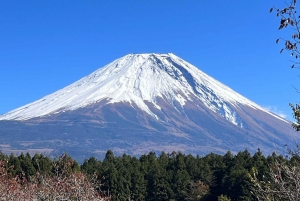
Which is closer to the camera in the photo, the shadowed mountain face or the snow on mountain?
the shadowed mountain face

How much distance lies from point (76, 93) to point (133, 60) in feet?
101

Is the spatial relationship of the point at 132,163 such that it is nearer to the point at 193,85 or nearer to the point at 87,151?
the point at 87,151

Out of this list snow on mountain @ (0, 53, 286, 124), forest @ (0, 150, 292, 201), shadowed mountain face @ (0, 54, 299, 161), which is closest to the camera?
forest @ (0, 150, 292, 201)

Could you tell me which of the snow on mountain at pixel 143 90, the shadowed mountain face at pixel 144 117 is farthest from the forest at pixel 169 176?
the snow on mountain at pixel 143 90

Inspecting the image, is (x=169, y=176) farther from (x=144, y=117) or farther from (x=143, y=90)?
(x=143, y=90)

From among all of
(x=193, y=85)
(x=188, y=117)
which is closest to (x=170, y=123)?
(x=188, y=117)

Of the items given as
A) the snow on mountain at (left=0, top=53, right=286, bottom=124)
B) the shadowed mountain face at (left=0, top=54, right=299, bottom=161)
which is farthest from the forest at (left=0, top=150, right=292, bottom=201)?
the snow on mountain at (left=0, top=53, right=286, bottom=124)

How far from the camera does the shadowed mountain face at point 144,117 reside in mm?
153625

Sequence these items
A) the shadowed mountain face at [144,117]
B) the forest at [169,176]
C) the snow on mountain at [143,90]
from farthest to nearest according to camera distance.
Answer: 1. the snow on mountain at [143,90]
2. the shadowed mountain face at [144,117]
3. the forest at [169,176]

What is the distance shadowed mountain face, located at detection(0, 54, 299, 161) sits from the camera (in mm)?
153625

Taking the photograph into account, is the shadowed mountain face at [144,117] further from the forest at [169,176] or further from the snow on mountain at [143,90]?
the forest at [169,176]

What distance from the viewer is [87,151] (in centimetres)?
14325

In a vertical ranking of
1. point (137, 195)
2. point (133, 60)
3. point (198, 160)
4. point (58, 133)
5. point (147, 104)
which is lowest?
point (137, 195)

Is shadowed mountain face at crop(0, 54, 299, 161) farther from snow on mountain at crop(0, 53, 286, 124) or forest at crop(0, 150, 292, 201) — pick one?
forest at crop(0, 150, 292, 201)
